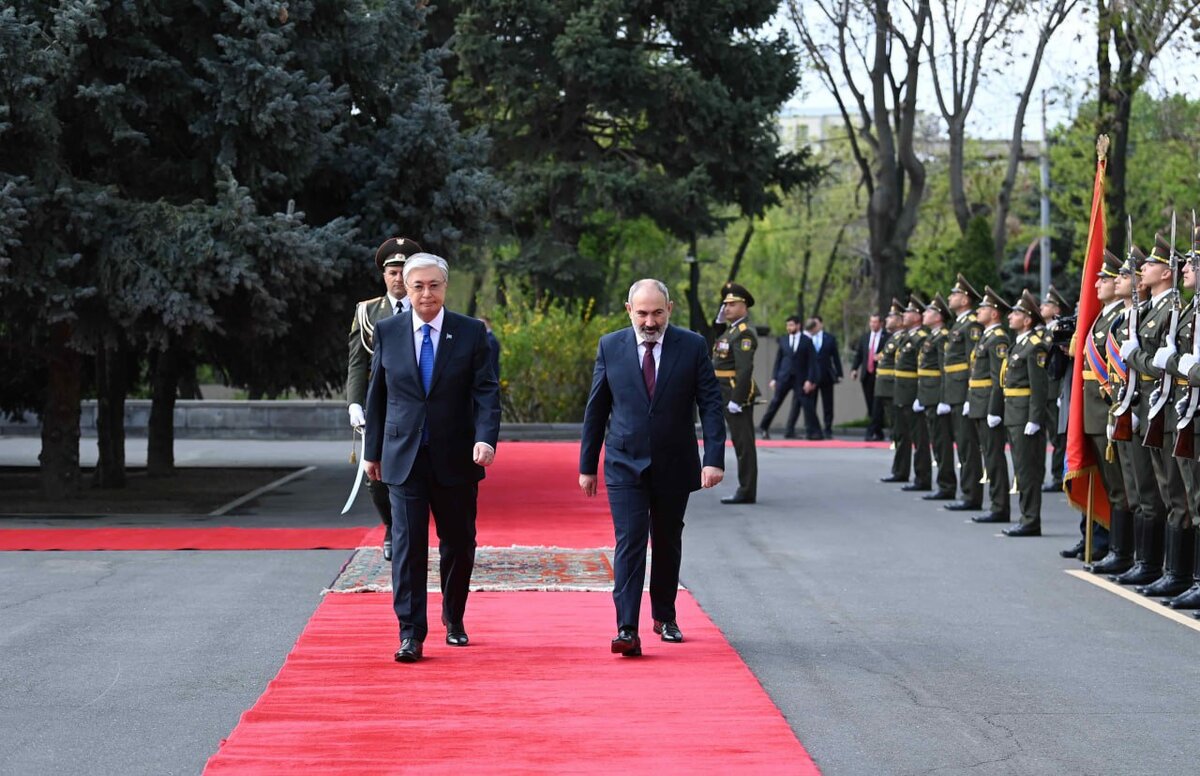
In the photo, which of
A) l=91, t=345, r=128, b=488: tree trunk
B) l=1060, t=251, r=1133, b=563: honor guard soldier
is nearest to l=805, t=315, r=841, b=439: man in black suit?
l=91, t=345, r=128, b=488: tree trunk

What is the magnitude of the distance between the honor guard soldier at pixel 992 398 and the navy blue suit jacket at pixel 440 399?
8295mm

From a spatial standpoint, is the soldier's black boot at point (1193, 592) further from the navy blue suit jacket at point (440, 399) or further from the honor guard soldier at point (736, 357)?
the honor guard soldier at point (736, 357)

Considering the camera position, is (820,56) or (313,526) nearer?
(313,526)

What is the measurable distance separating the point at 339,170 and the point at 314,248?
191 cm

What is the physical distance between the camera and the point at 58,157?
15867 millimetres

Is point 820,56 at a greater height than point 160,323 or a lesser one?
greater

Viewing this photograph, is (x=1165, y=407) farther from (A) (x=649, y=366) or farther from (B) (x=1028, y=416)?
(B) (x=1028, y=416)

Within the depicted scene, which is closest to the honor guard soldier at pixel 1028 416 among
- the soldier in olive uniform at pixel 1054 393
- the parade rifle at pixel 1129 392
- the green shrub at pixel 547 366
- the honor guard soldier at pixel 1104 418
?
the soldier in olive uniform at pixel 1054 393

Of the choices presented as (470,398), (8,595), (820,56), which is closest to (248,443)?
(820,56)

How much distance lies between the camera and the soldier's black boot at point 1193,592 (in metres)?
10.8

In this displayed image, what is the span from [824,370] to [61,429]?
59.0 ft

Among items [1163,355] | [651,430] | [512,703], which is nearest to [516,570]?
[651,430]

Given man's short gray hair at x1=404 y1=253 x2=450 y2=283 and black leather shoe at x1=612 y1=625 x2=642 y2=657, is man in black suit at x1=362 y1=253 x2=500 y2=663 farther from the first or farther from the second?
black leather shoe at x1=612 y1=625 x2=642 y2=657

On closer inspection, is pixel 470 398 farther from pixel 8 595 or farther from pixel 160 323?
pixel 160 323
